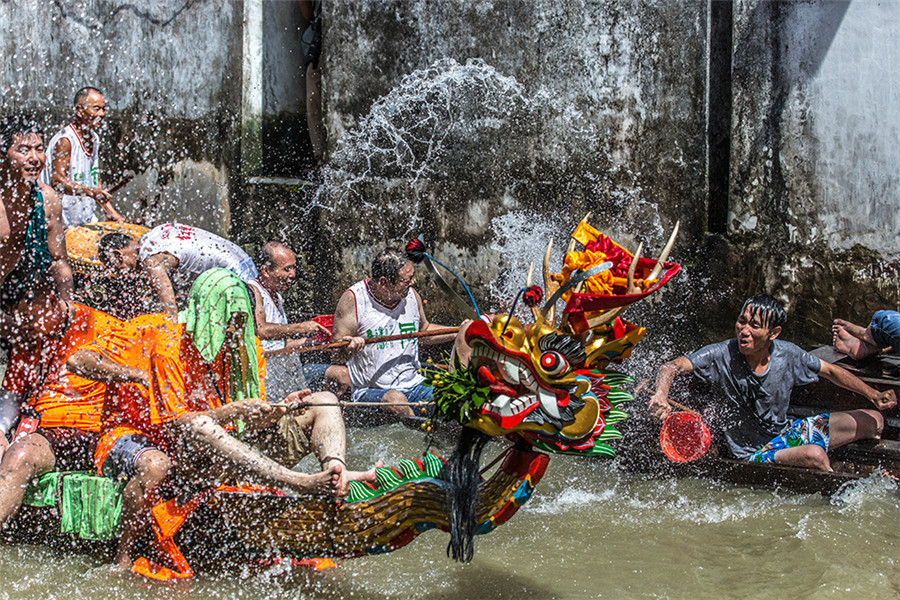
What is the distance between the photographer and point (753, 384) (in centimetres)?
509

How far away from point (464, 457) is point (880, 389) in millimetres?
3062

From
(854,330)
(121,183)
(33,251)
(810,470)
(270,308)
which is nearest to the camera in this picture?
(33,251)

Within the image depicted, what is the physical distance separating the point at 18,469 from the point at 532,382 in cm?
236

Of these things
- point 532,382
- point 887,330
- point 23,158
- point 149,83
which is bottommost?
point 887,330

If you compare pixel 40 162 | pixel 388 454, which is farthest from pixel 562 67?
pixel 40 162

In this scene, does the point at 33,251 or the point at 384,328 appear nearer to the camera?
the point at 33,251

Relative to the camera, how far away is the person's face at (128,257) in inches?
202

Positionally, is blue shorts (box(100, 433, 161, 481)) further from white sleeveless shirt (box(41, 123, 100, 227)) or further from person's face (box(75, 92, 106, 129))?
person's face (box(75, 92, 106, 129))

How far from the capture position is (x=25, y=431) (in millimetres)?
Answer: 4066

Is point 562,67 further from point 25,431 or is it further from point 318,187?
point 25,431

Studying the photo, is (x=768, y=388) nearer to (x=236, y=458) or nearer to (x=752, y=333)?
(x=752, y=333)

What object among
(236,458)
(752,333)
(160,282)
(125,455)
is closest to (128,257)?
(160,282)

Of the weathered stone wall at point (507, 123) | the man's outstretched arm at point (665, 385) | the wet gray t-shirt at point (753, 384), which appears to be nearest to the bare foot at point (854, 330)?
the wet gray t-shirt at point (753, 384)

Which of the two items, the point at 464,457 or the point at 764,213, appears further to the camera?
the point at 764,213
